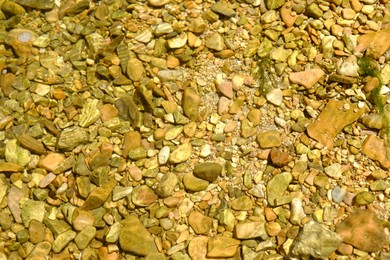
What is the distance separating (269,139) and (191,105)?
0.49 m

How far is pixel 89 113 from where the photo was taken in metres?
3.11

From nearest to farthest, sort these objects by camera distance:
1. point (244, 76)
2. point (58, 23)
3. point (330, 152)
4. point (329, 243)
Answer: point (329, 243) < point (330, 152) < point (244, 76) < point (58, 23)

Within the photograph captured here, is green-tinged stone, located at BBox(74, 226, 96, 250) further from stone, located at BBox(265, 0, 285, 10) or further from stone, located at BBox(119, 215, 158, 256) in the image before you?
stone, located at BBox(265, 0, 285, 10)

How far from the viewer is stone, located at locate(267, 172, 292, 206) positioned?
2.80 metres

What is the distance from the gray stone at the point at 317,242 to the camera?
103 inches

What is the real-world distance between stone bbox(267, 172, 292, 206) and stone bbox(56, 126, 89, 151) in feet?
3.61

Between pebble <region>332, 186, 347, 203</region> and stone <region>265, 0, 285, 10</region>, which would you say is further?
stone <region>265, 0, 285, 10</region>

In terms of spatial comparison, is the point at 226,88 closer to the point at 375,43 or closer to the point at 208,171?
the point at 208,171

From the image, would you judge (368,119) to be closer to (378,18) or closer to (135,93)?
(378,18)

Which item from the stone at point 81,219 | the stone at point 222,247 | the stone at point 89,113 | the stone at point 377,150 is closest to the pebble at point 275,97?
the stone at point 377,150

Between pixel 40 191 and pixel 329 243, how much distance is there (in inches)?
64.0

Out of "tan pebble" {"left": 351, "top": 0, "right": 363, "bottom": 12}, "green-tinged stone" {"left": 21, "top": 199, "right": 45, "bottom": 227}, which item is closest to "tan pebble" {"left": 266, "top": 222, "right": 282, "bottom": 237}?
"green-tinged stone" {"left": 21, "top": 199, "right": 45, "bottom": 227}

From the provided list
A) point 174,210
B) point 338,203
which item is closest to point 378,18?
point 338,203

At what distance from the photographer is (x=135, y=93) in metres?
3.13
